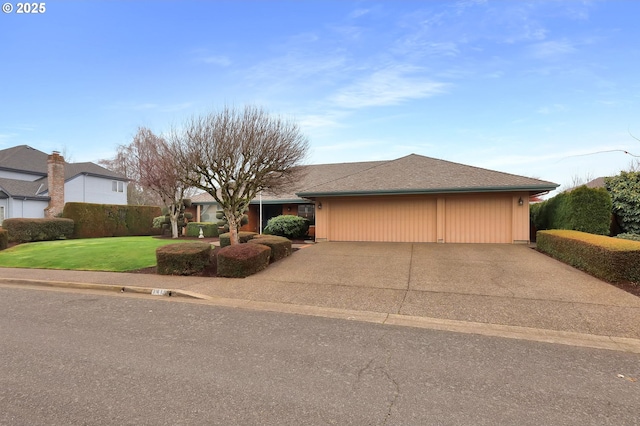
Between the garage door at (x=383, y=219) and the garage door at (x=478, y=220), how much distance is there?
0.78m

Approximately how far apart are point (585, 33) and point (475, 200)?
6.90m

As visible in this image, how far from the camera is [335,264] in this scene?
1114 cm

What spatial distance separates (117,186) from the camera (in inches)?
1342

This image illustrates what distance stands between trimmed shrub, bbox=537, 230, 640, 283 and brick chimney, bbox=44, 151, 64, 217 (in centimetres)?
3115

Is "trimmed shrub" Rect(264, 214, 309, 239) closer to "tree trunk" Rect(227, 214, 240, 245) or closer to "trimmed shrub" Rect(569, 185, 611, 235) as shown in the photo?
"tree trunk" Rect(227, 214, 240, 245)

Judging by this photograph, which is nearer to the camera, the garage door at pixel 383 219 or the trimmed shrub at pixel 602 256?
the trimmed shrub at pixel 602 256

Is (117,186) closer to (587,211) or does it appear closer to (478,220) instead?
(478,220)

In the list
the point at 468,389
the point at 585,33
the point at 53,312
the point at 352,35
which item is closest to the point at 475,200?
the point at 585,33

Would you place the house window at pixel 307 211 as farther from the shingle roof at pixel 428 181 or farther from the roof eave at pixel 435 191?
the roof eave at pixel 435 191

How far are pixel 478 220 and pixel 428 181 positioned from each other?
2.77 meters

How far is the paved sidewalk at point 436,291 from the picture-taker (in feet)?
18.8

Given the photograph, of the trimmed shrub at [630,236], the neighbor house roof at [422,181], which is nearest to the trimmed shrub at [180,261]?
the neighbor house roof at [422,181]

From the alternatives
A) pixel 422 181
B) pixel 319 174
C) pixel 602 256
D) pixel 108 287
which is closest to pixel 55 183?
pixel 319 174

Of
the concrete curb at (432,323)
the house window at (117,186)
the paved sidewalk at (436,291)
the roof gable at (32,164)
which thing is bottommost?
the concrete curb at (432,323)
